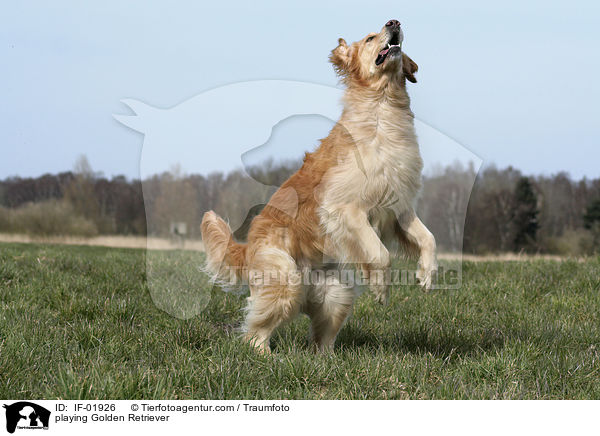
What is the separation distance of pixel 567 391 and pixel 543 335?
43.3 inches

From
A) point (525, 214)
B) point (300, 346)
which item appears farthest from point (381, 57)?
point (525, 214)

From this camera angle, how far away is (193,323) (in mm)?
5066

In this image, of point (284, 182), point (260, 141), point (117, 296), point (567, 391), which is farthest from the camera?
point (117, 296)

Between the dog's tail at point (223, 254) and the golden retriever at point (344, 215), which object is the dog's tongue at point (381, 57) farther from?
the dog's tail at point (223, 254)

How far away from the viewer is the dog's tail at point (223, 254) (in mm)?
4574

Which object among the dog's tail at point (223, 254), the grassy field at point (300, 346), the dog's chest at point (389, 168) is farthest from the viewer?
the dog's tail at point (223, 254)

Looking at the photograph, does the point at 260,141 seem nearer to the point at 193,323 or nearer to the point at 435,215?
the point at 435,215

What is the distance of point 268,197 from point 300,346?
129cm

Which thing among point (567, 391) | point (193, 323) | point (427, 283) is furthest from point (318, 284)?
point (567, 391)

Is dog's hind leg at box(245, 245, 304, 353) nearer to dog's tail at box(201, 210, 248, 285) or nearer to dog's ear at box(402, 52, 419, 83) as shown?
dog's tail at box(201, 210, 248, 285)
